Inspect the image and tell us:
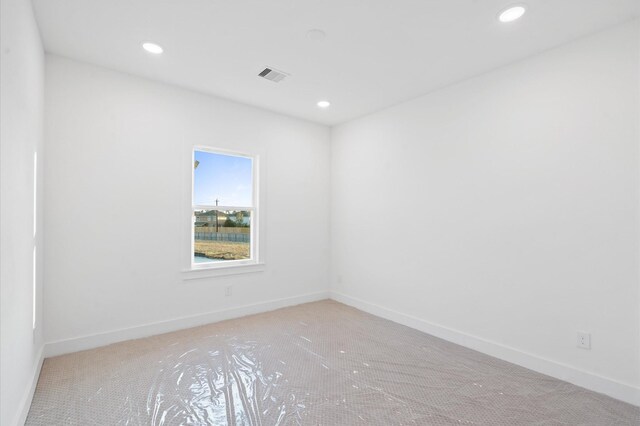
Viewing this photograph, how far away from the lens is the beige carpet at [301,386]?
1.98m

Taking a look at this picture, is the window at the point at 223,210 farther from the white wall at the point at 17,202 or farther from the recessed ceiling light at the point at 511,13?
the recessed ceiling light at the point at 511,13

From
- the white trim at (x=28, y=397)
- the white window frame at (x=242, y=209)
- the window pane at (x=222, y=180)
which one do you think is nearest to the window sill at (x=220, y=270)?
the white window frame at (x=242, y=209)

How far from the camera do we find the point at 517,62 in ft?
9.07

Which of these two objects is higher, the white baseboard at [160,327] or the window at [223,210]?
the window at [223,210]

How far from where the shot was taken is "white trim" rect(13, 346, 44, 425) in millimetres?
1808

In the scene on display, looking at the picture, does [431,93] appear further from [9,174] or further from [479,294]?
[9,174]

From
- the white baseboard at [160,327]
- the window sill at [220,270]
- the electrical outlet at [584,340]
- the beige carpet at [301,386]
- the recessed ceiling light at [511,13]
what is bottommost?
the beige carpet at [301,386]

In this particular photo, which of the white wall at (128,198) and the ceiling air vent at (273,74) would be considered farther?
the ceiling air vent at (273,74)

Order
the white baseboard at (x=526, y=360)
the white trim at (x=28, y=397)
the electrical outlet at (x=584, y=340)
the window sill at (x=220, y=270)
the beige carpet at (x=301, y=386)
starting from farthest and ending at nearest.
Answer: the window sill at (x=220, y=270), the electrical outlet at (x=584, y=340), the white baseboard at (x=526, y=360), the beige carpet at (x=301, y=386), the white trim at (x=28, y=397)

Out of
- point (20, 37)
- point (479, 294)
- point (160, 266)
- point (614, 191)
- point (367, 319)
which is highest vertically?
point (20, 37)

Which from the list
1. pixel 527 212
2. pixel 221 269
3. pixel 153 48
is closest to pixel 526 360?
pixel 527 212

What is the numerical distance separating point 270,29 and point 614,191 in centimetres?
281

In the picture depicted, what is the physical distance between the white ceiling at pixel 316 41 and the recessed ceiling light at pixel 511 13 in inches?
1.9

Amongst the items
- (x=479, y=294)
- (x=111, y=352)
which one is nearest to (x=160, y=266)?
(x=111, y=352)
